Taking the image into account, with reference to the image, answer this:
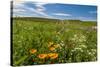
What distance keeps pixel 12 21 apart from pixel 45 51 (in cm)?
53

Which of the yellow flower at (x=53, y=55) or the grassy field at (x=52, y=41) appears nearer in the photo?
the grassy field at (x=52, y=41)

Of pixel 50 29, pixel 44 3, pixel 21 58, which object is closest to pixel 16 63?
pixel 21 58

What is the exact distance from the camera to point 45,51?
9.12ft

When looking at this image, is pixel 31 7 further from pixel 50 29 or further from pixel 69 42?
pixel 69 42

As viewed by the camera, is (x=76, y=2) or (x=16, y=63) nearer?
(x=16, y=63)

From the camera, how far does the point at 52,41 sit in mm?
2822

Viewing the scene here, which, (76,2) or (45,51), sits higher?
(76,2)

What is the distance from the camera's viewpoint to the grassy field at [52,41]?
267 centimetres

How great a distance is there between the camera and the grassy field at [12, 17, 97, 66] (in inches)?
105

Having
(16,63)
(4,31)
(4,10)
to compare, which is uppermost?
(4,10)

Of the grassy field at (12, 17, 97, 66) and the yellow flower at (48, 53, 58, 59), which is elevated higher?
the grassy field at (12, 17, 97, 66)

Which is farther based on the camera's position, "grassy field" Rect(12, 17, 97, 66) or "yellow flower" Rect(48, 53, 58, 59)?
"yellow flower" Rect(48, 53, 58, 59)

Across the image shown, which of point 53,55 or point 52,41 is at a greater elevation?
point 52,41

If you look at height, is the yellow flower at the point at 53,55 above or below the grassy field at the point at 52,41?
below
